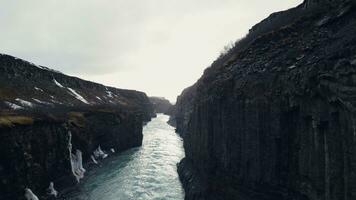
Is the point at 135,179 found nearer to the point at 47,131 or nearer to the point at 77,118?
the point at 47,131

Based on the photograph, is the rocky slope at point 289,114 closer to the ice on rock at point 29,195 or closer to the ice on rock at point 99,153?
the ice on rock at point 29,195

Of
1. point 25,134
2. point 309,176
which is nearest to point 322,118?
point 309,176

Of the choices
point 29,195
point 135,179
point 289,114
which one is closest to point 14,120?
point 29,195

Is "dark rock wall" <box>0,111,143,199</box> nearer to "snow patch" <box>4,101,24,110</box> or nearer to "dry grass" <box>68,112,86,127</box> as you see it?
"dry grass" <box>68,112,86,127</box>

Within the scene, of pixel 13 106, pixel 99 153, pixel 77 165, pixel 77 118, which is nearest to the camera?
pixel 77 165

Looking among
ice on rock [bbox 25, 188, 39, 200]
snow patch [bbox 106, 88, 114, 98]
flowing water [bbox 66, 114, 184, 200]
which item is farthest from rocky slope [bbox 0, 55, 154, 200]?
snow patch [bbox 106, 88, 114, 98]

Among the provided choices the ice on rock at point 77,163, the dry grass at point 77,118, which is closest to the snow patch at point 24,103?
the dry grass at point 77,118

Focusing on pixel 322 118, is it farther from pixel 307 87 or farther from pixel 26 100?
pixel 26 100
